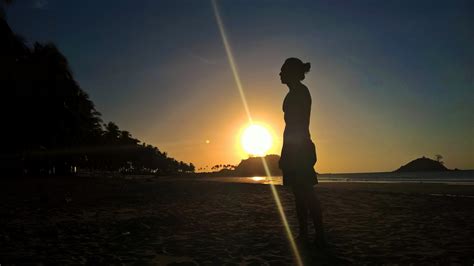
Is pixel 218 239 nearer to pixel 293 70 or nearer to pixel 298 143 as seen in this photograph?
pixel 298 143

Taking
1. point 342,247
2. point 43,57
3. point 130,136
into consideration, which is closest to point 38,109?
point 43,57

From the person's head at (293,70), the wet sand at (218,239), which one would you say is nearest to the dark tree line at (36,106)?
the wet sand at (218,239)

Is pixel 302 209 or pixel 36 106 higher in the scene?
pixel 36 106

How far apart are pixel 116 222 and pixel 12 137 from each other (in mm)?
28521

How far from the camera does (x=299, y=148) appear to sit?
5434 mm

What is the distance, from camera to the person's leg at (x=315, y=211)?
5.09 metres

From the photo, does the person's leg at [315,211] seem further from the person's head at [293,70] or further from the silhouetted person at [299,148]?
the person's head at [293,70]

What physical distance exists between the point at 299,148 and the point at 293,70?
1156mm

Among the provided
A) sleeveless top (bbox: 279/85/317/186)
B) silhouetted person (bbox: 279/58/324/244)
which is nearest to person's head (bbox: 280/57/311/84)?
silhouetted person (bbox: 279/58/324/244)

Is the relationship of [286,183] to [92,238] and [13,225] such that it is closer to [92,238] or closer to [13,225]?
[92,238]

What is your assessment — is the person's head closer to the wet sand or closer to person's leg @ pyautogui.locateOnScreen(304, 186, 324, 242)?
person's leg @ pyautogui.locateOnScreen(304, 186, 324, 242)

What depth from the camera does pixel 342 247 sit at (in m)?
5.08

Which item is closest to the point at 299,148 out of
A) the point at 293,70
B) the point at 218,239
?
the point at 293,70

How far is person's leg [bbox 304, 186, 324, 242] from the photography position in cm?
509
